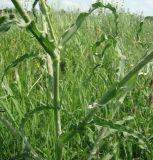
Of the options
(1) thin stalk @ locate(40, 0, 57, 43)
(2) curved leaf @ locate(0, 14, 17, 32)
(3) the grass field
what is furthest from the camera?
(3) the grass field

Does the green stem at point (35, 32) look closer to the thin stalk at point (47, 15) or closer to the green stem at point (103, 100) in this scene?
the thin stalk at point (47, 15)

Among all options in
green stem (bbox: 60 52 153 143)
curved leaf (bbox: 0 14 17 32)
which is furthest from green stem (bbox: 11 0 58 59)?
green stem (bbox: 60 52 153 143)

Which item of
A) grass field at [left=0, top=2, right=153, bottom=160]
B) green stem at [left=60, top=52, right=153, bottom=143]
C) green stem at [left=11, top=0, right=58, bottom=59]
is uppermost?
green stem at [left=11, top=0, right=58, bottom=59]

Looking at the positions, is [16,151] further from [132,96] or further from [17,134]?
[132,96]

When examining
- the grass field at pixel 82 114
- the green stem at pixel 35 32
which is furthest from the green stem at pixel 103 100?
the green stem at pixel 35 32

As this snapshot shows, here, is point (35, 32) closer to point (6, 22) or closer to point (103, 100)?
point (6, 22)

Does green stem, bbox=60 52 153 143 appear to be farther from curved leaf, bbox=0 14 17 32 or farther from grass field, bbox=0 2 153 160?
curved leaf, bbox=0 14 17 32

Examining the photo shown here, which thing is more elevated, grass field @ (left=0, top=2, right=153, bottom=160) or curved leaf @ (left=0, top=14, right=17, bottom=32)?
curved leaf @ (left=0, top=14, right=17, bottom=32)

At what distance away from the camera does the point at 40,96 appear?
1756 mm

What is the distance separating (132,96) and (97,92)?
173mm

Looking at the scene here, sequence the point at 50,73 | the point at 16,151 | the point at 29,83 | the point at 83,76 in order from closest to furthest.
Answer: the point at 50,73, the point at 16,151, the point at 29,83, the point at 83,76

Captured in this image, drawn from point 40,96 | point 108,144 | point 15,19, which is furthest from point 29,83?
point 15,19

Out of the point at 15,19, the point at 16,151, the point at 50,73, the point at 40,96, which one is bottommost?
the point at 16,151

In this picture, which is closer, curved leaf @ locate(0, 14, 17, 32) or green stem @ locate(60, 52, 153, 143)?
curved leaf @ locate(0, 14, 17, 32)
